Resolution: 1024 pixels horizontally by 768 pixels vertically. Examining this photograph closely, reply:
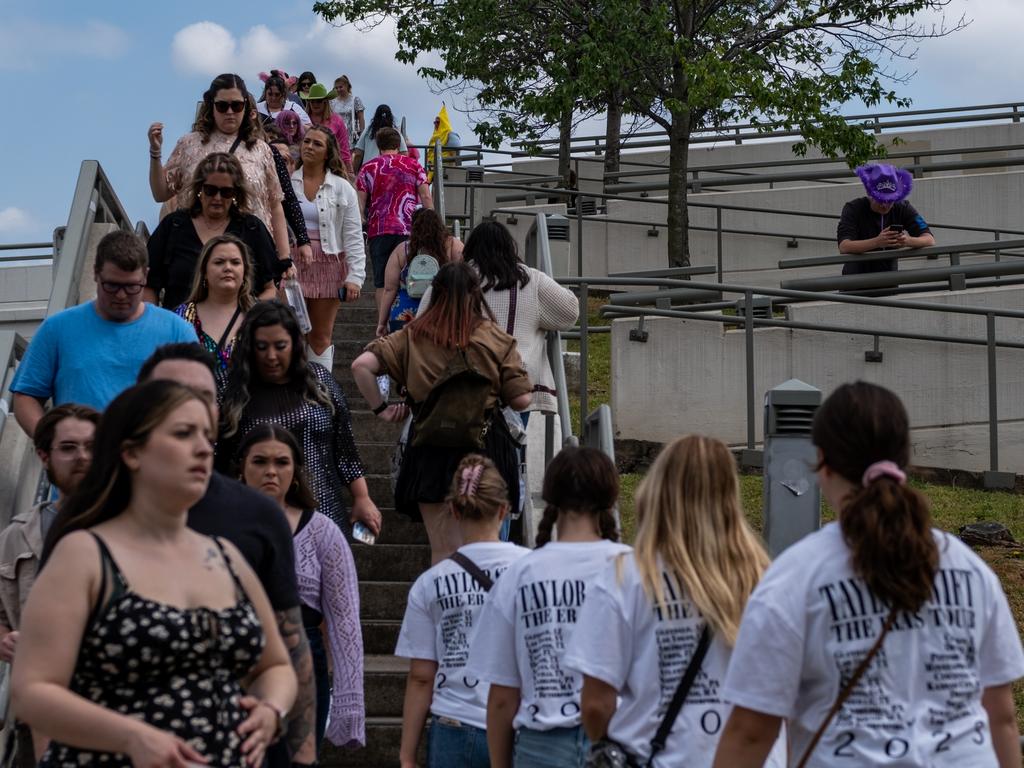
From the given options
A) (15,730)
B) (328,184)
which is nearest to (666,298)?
(328,184)

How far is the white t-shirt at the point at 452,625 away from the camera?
5.27 metres

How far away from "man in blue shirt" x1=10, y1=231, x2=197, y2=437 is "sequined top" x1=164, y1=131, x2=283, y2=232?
2.84m

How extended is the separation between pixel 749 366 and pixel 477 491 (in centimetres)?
731

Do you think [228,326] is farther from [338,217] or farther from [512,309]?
[338,217]

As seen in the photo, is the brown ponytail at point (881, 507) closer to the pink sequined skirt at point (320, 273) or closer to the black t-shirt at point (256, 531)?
the black t-shirt at point (256, 531)

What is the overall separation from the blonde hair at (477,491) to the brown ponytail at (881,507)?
197 cm

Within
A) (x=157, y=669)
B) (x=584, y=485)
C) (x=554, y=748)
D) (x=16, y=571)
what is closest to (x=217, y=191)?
(x=16, y=571)

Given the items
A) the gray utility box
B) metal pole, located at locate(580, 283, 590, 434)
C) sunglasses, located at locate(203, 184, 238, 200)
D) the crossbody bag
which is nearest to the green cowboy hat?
metal pole, located at locate(580, 283, 590, 434)

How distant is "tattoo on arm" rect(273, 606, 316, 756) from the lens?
4.16m

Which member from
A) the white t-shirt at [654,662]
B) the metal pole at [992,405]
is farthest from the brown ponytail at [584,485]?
the metal pole at [992,405]

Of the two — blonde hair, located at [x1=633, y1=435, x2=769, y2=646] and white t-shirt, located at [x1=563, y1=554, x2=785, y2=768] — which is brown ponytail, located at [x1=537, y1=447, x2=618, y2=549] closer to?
blonde hair, located at [x1=633, y1=435, x2=769, y2=646]

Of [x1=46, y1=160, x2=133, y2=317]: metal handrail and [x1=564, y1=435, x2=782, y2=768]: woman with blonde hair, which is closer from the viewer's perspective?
[x1=564, y1=435, x2=782, y2=768]: woman with blonde hair

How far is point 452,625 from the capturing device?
532 centimetres

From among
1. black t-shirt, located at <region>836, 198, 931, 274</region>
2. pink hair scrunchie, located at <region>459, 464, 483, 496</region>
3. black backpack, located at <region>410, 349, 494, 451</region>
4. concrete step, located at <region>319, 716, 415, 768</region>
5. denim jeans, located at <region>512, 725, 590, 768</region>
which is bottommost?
concrete step, located at <region>319, 716, 415, 768</region>
